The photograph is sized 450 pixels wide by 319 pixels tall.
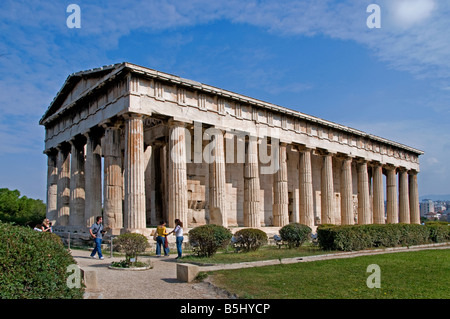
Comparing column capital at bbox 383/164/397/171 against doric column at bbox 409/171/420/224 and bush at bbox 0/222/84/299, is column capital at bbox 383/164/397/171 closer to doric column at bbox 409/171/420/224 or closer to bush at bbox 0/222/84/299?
doric column at bbox 409/171/420/224

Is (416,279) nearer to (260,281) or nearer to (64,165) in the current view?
(260,281)

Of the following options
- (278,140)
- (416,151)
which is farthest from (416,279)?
(416,151)

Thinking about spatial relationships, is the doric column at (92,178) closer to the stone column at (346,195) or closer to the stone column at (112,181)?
the stone column at (112,181)

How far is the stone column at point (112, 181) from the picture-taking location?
21531 mm

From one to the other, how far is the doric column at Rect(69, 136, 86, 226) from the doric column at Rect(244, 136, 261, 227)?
10.6 m

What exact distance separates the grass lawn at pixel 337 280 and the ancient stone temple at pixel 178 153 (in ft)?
34.4

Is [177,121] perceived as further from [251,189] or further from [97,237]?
[97,237]

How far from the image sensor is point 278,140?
2817 centimetres

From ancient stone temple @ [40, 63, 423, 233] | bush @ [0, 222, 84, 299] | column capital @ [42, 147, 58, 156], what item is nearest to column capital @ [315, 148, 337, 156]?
ancient stone temple @ [40, 63, 423, 233]

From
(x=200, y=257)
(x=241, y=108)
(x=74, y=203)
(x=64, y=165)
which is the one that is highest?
(x=241, y=108)

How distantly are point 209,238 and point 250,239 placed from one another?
7.81ft

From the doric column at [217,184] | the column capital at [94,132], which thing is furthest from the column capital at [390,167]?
the column capital at [94,132]

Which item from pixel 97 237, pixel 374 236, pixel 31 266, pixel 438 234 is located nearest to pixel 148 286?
pixel 31 266
